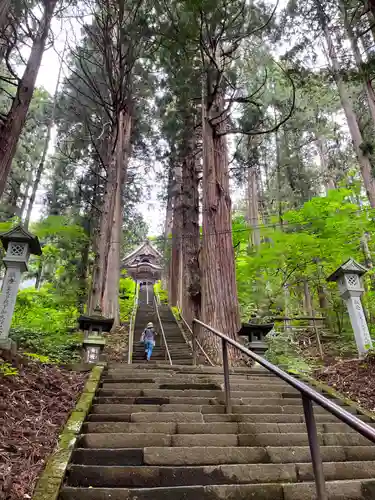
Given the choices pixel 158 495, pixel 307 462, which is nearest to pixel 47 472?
pixel 158 495

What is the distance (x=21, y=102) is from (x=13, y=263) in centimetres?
275

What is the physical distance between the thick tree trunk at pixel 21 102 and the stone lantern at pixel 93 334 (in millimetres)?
3158

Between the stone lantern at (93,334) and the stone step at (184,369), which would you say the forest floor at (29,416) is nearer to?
the stone step at (184,369)

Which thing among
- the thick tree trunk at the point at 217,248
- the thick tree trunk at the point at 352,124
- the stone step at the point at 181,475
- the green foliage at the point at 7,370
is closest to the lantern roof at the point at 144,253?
the thick tree trunk at the point at 352,124

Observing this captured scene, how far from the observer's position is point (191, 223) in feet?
42.0

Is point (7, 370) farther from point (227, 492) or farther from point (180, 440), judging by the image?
point (227, 492)

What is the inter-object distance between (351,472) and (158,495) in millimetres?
1554

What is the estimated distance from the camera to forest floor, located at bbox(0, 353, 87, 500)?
240 cm

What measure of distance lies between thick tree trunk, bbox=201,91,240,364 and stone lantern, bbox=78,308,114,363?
205 centimetres

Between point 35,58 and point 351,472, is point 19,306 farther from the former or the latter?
point 351,472

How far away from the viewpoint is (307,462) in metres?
2.83

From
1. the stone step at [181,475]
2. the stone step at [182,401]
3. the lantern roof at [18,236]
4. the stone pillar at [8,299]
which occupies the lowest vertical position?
the stone step at [181,475]

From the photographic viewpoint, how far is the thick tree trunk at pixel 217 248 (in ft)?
22.5

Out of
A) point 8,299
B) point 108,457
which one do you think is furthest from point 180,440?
point 8,299
